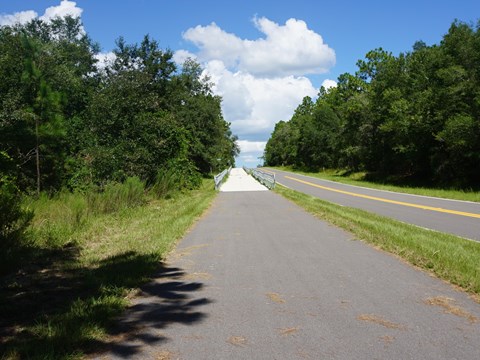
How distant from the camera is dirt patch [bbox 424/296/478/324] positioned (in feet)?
15.5

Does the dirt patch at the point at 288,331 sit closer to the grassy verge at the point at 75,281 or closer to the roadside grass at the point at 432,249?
the grassy verge at the point at 75,281

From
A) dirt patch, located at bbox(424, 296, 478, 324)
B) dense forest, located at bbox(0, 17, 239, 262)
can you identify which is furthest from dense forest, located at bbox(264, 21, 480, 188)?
dirt patch, located at bbox(424, 296, 478, 324)

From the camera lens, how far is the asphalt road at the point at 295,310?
3.92 metres

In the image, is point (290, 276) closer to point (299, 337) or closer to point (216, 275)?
point (216, 275)

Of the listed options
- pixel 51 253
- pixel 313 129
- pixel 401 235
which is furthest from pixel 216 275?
pixel 313 129

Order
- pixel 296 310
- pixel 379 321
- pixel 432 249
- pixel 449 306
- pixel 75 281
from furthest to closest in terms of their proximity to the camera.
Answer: pixel 432 249, pixel 75 281, pixel 449 306, pixel 296 310, pixel 379 321

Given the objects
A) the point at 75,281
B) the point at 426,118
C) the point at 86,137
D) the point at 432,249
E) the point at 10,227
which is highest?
the point at 426,118

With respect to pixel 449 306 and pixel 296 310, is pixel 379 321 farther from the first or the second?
pixel 449 306

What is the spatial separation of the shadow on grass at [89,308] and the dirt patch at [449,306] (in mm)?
2769

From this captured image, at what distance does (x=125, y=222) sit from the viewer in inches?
510

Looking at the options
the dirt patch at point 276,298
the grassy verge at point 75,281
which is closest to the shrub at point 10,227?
the grassy verge at point 75,281

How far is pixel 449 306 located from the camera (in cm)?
511

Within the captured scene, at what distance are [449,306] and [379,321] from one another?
3.72ft

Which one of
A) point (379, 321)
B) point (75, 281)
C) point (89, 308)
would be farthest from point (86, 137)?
point (379, 321)
